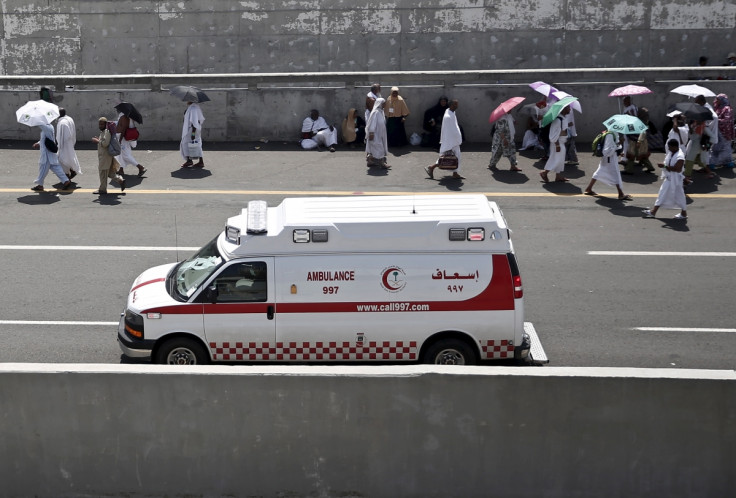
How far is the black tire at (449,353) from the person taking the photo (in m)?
10.3

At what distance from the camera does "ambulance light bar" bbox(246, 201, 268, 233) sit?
10.2m

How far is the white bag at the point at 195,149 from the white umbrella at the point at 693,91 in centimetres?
958

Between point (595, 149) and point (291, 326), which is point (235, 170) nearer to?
point (595, 149)

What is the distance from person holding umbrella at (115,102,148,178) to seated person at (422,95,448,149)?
6024mm

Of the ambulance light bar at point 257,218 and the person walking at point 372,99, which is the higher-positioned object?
the person walking at point 372,99

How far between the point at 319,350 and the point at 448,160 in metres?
9.39

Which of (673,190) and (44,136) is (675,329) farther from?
(44,136)

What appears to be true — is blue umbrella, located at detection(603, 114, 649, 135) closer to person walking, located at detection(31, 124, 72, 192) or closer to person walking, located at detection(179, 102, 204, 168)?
person walking, located at detection(179, 102, 204, 168)

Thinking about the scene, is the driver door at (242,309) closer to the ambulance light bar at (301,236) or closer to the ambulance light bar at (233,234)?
the ambulance light bar at (233,234)

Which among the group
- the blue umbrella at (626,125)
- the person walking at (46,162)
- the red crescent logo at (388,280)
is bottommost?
the red crescent logo at (388,280)

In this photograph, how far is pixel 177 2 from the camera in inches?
1048

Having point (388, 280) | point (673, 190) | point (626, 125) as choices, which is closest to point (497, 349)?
point (388, 280)

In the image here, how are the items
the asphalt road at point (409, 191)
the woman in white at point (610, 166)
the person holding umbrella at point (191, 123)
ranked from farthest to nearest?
1. the person holding umbrella at point (191, 123)
2. the woman in white at point (610, 166)
3. the asphalt road at point (409, 191)

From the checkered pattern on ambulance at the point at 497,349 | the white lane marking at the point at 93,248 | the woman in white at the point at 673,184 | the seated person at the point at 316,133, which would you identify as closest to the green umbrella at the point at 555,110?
the woman in white at the point at 673,184
